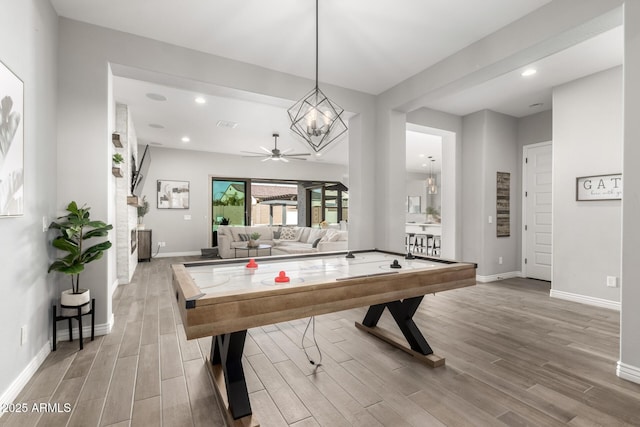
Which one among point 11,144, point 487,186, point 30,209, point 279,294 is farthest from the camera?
point 487,186

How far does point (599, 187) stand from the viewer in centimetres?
386

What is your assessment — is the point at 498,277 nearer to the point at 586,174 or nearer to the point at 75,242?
the point at 586,174

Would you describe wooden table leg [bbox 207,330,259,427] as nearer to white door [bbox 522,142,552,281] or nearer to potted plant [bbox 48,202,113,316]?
potted plant [bbox 48,202,113,316]

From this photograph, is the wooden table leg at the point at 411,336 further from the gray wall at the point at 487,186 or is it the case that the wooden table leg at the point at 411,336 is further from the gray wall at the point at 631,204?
the gray wall at the point at 487,186

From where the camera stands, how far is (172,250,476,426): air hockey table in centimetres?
138

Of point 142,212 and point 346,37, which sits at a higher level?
point 346,37

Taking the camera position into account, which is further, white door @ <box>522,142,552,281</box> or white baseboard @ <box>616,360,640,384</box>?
white door @ <box>522,142,552,281</box>

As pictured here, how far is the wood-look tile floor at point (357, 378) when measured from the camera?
1.76 meters

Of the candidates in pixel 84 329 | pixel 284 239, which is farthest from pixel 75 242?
pixel 284 239

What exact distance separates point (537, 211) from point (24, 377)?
22.0 feet

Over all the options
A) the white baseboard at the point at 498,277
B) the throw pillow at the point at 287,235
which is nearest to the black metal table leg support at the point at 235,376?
the white baseboard at the point at 498,277

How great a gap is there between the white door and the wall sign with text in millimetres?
1110

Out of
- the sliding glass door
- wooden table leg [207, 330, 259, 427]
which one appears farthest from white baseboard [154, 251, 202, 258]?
wooden table leg [207, 330, 259, 427]

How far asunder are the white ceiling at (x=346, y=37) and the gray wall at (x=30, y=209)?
26.6 inches
